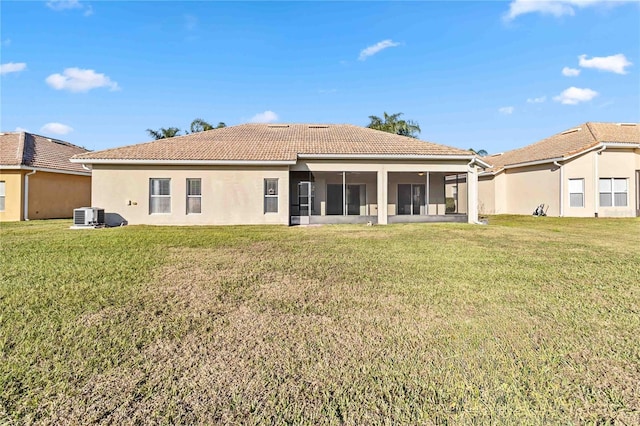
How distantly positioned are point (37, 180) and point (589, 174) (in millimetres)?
32422

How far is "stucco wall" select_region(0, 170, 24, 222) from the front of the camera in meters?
18.8

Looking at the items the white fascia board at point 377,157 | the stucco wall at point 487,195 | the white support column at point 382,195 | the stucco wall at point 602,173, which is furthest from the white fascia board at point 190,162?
the stucco wall at point 487,195

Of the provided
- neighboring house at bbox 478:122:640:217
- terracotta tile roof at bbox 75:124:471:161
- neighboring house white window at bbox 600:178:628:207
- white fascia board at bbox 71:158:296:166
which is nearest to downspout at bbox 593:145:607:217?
neighboring house at bbox 478:122:640:217

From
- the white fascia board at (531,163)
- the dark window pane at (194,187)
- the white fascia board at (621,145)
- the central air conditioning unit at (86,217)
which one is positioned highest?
the white fascia board at (621,145)

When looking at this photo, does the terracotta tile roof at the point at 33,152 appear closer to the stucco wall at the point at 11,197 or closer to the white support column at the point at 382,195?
the stucco wall at the point at 11,197

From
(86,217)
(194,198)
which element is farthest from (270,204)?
(86,217)

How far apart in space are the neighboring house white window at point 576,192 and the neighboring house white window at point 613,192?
1056 mm

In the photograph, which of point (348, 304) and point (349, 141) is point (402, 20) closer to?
point (349, 141)

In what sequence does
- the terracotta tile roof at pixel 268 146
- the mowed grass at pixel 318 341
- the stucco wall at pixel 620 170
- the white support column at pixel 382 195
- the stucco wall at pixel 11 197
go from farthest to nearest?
the stucco wall at pixel 620 170 → the stucco wall at pixel 11 197 → the white support column at pixel 382 195 → the terracotta tile roof at pixel 268 146 → the mowed grass at pixel 318 341

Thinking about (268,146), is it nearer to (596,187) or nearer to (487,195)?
(487,195)

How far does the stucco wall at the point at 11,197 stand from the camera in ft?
61.5

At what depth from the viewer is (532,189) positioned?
→ 2358 centimetres

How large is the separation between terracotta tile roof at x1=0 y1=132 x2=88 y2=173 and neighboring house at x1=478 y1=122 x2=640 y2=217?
98.4 ft

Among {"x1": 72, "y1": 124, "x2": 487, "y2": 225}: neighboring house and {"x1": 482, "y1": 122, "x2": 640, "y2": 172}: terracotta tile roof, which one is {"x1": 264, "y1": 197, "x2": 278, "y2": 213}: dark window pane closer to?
{"x1": 72, "y1": 124, "x2": 487, "y2": 225}: neighboring house
